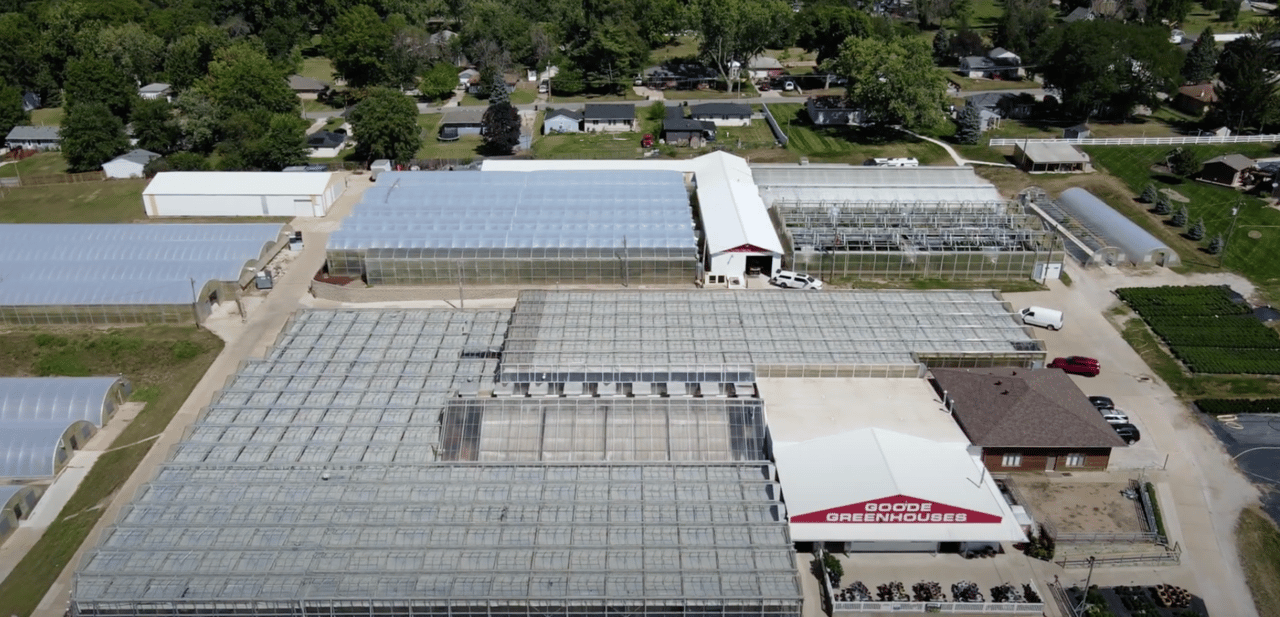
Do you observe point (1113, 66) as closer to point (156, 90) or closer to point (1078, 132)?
point (1078, 132)

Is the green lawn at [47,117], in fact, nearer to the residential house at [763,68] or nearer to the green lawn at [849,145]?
the residential house at [763,68]

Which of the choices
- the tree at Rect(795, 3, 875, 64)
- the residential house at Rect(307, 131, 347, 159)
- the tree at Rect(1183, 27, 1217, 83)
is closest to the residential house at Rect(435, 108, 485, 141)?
the residential house at Rect(307, 131, 347, 159)

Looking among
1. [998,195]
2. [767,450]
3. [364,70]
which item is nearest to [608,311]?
[767,450]

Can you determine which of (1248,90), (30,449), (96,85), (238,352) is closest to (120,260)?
(238,352)

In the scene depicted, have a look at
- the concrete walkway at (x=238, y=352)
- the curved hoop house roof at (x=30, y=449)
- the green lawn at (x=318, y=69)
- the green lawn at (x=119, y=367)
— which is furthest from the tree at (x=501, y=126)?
the curved hoop house roof at (x=30, y=449)

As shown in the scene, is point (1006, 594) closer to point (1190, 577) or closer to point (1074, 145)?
point (1190, 577)
